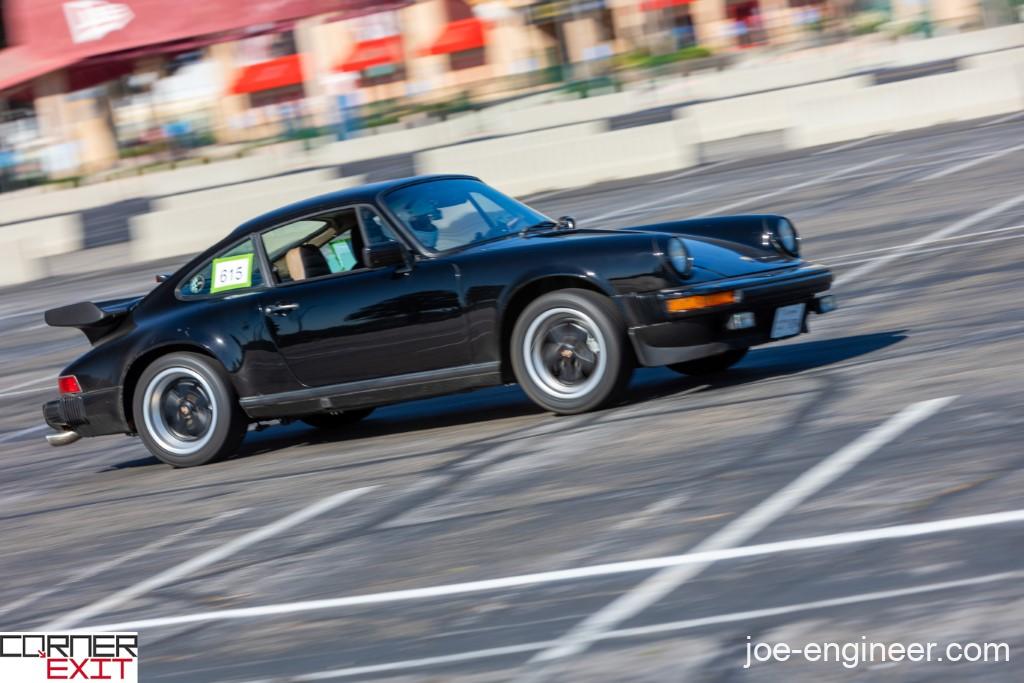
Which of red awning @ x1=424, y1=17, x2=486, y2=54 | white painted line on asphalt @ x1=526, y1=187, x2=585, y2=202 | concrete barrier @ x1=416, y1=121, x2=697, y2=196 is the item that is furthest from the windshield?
red awning @ x1=424, y1=17, x2=486, y2=54

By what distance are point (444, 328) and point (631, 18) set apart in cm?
5463

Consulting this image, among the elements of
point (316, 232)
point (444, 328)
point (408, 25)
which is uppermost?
point (408, 25)

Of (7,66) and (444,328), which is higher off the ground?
(7,66)

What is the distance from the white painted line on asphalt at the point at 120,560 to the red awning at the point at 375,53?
5797 centimetres

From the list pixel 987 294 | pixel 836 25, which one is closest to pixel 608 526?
pixel 987 294

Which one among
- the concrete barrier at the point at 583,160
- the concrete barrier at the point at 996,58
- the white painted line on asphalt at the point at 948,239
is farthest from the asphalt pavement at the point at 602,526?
the concrete barrier at the point at 996,58

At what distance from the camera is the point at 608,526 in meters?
5.75

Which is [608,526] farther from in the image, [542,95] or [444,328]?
[542,95]

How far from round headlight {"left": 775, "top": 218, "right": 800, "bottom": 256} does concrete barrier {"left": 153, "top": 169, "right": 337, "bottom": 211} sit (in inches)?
633

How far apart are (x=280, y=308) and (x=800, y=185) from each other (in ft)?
36.8

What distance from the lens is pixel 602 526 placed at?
5.77 meters

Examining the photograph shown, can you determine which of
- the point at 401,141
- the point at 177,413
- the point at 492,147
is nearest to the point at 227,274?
the point at 177,413

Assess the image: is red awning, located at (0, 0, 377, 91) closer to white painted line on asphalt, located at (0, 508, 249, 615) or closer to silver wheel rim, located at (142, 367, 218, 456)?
silver wheel rim, located at (142, 367, 218, 456)

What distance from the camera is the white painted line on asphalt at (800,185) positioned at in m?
17.3
